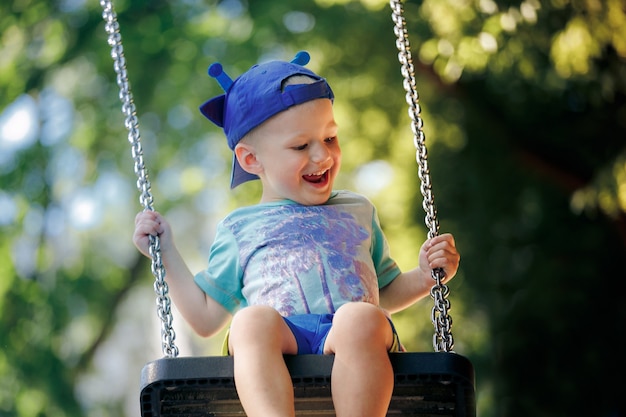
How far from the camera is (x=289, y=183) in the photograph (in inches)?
85.1

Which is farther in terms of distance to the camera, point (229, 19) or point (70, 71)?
point (70, 71)

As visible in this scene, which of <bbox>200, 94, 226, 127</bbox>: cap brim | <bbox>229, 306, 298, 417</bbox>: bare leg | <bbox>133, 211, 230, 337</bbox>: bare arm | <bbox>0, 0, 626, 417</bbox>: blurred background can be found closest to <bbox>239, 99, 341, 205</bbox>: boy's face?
<bbox>200, 94, 226, 127</bbox>: cap brim

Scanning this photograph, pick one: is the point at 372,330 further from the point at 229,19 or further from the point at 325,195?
the point at 229,19

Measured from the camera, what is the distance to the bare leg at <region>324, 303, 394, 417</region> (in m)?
1.79

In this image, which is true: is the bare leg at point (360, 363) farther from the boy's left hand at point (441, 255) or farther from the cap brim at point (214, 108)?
the cap brim at point (214, 108)

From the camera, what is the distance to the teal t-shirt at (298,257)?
80.7 inches

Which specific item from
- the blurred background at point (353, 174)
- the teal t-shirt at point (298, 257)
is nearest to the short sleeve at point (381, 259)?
the teal t-shirt at point (298, 257)

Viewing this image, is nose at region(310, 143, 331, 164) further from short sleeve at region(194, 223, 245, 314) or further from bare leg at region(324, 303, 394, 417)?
bare leg at region(324, 303, 394, 417)

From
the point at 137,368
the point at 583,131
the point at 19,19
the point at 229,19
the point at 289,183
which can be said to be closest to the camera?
the point at 289,183

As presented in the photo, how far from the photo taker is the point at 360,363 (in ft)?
5.92

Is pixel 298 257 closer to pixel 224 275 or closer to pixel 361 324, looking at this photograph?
pixel 224 275

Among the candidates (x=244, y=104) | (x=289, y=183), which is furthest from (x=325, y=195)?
(x=244, y=104)

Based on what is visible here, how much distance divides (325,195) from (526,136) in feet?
18.0

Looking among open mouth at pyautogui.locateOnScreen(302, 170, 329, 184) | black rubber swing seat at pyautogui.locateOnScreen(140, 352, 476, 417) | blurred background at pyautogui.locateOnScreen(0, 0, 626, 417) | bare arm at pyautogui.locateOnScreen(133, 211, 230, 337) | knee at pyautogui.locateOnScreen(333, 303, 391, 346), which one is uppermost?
blurred background at pyautogui.locateOnScreen(0, 0, 626, 417)
